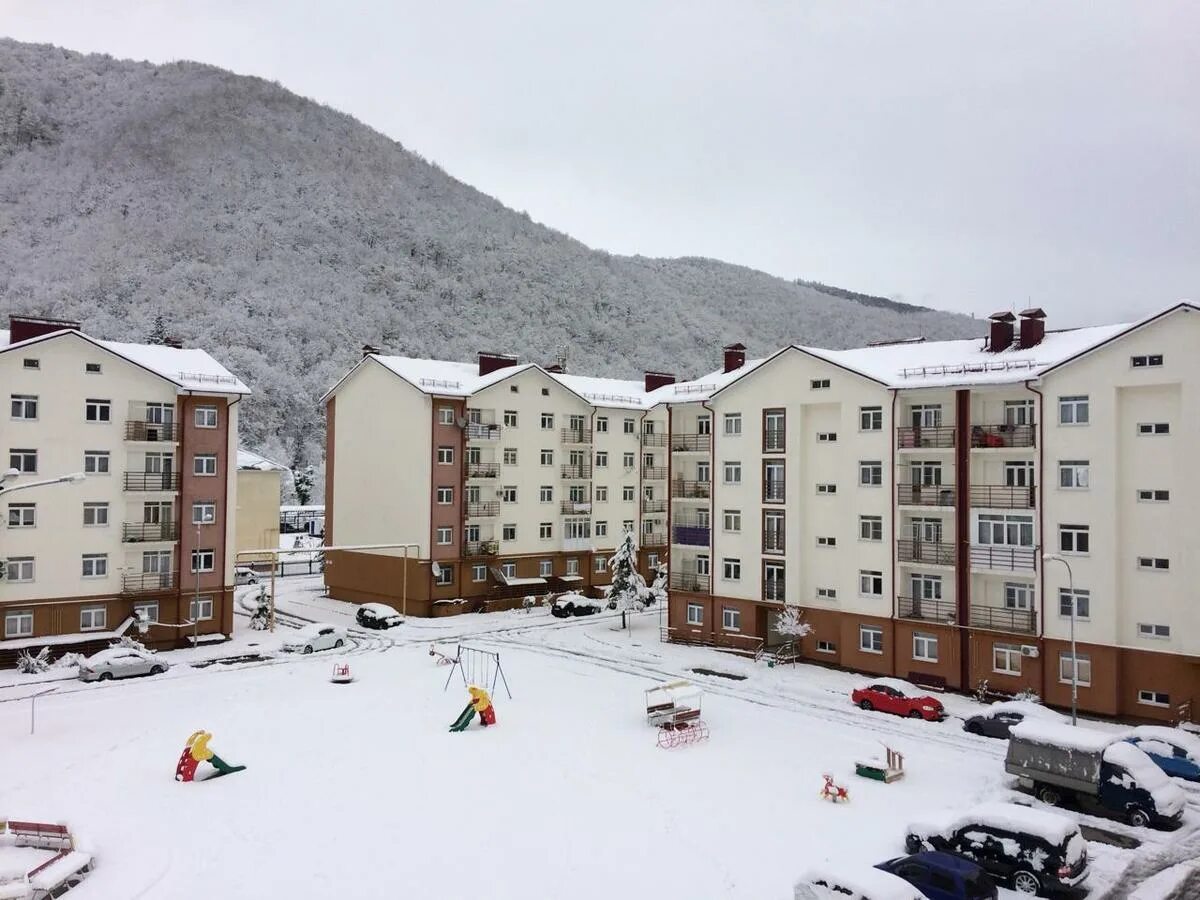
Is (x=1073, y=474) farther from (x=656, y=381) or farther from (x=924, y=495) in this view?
(x=656, y=381)

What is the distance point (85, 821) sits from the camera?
21484mm

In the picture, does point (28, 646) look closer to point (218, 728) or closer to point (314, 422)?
point (218, 728)

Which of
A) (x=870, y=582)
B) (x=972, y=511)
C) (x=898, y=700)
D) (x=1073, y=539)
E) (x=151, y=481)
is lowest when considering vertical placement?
(x=898, y=700)

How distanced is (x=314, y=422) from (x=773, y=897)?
113358 mm

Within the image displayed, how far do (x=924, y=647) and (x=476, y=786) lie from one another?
2130 cm

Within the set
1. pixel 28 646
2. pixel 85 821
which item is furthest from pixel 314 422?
pixel 85 821

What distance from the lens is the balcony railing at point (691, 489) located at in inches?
1828

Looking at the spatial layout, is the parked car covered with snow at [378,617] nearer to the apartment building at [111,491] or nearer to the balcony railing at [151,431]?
the apartment building at [111,491]

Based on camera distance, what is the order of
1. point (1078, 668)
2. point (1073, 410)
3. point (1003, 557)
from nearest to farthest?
point (1078, 668) → point (1073, 410) → point (1003, 557)

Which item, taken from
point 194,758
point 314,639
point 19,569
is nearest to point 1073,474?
point 194,758

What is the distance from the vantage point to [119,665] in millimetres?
36781

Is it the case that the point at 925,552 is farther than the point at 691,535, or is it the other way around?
the point at 691,535

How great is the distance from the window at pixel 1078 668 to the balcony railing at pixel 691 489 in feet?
61.1

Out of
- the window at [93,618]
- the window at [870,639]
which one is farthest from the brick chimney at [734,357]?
the window at [93,618]
